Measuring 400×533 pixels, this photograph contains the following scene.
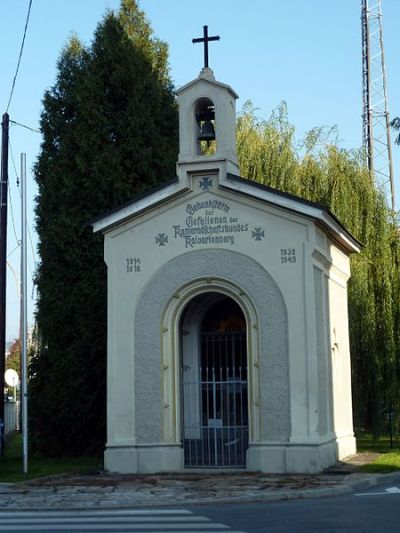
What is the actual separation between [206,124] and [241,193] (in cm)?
202

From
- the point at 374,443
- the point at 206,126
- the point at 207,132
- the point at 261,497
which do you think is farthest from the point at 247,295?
the point at 374,443

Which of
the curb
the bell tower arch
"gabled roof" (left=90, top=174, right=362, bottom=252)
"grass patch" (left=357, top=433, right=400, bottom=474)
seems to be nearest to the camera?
the curb

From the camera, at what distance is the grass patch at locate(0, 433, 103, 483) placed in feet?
58.7

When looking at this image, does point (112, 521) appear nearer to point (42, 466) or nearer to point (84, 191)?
point (42, 466)

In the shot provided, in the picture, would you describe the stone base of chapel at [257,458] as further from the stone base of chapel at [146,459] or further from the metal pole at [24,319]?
the metal pole at [24,319]

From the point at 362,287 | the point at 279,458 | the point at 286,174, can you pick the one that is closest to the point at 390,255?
the point at 362,287

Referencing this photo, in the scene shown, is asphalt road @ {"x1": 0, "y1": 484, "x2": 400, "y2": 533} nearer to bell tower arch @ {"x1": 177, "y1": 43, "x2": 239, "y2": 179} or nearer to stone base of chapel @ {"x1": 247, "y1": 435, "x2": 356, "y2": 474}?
stone base of chapel @ {"x1": 247, "y1": 435, "x2": 356, "y2": 474}

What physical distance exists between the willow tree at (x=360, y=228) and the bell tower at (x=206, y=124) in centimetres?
734

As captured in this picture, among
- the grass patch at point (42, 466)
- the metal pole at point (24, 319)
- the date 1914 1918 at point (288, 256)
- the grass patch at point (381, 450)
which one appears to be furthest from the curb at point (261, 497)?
the date 1914 1918 at point (288, 256)

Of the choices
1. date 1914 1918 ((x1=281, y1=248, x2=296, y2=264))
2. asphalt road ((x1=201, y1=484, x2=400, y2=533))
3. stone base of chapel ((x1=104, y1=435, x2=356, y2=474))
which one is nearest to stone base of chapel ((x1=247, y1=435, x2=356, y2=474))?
stone base of chapel ((x1=104, y1=435, x2=356, y2=474))

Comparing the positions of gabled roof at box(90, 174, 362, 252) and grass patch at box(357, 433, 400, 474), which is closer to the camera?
grass patch at box(357, 433, 400, 474)

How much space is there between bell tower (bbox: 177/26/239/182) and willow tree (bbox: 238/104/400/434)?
734 centimetres

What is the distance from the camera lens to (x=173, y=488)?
1505cm

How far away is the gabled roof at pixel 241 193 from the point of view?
57.4 feet
